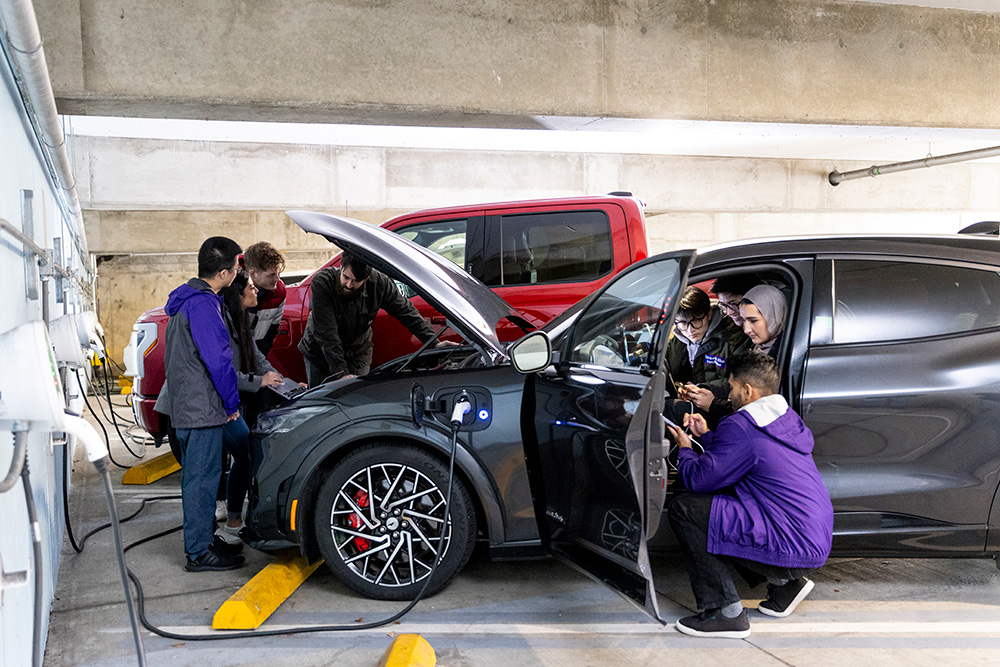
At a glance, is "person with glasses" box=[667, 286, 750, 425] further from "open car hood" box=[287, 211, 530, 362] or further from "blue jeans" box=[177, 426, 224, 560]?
"blue jeans" box=[177, 426, 224, 560]

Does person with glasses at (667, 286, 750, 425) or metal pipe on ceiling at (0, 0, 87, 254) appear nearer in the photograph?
metal pipe on ceiling at (0, 0, 87, 254)

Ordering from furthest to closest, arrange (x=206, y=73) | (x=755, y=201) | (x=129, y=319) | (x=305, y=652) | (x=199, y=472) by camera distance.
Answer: (x=129, y=319) → (x=755, y=201) → (x=206, y=73) → (x=199, y=472) → (x=305, y=652)

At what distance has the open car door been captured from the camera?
2.95 meters

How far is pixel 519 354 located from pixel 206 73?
2846mm

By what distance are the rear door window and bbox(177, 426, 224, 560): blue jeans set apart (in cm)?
276

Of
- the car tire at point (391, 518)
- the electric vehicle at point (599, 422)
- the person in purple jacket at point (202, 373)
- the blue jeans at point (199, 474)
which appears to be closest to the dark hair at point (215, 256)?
the person in purple jacket at point (202, 373)

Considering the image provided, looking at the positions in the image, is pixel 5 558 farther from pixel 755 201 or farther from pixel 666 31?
pixel 755 201

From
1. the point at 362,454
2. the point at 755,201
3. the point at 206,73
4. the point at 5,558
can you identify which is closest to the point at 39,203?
the point at 206,73

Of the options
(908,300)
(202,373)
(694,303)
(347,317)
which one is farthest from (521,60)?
(908,300)

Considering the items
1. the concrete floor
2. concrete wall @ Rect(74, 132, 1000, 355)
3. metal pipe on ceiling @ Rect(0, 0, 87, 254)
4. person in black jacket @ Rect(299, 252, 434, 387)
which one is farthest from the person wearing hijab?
concrete wall @ Rect(74, 132, 1000, 355)

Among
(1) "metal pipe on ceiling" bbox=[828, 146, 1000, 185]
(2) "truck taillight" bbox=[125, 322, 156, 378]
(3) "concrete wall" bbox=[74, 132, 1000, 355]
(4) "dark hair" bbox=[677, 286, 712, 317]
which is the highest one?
(1) "metal pipe on ceiling" bbox=[828, 146, 1000, 185]

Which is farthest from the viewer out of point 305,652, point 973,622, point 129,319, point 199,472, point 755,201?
point 129,319

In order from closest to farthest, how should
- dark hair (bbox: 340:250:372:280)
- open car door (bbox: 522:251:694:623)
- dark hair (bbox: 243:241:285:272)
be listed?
open car door (bbox: 522:251:694:623) < dark hair (bbox: 340:250:372:280) < dark hair (bbox: 243:241:285:272)

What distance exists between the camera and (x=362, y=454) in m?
3.82
